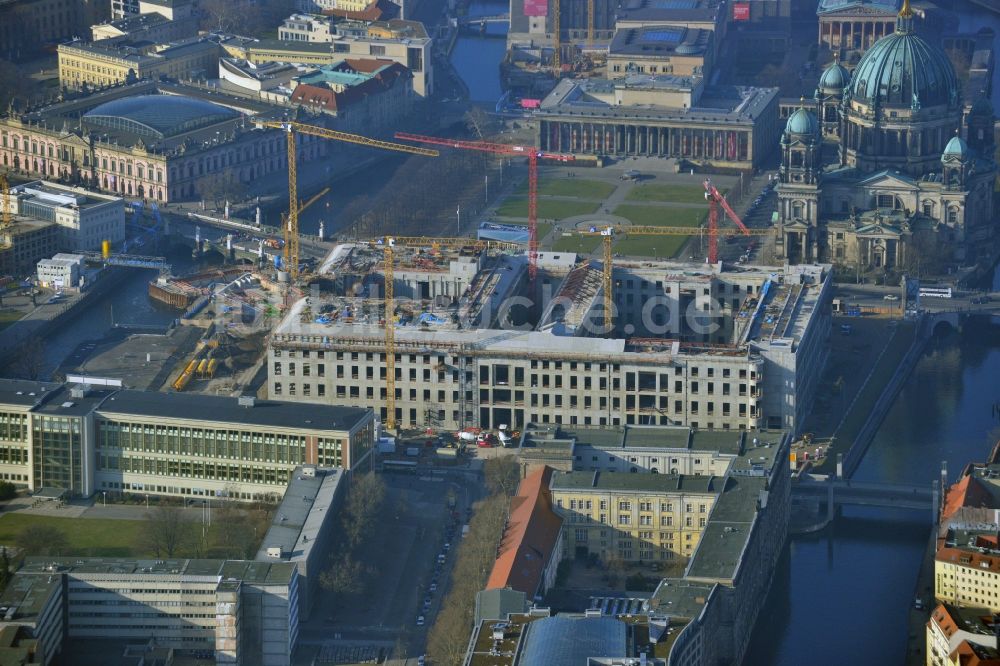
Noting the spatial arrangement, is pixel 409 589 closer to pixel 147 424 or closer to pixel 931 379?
pixel 147 424

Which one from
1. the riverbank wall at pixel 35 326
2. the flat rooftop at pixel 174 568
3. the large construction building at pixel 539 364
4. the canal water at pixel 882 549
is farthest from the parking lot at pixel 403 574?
the riverbank wall at pixel 35 326

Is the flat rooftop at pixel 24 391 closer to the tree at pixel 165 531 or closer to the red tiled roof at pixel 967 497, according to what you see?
the tree at pixel 165 531

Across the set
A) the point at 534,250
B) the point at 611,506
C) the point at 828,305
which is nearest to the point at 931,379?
the point at 828,305

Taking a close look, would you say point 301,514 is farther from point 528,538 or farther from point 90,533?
point 528,538

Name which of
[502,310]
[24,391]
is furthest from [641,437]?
[24,391]

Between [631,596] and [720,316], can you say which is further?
[720,316]
